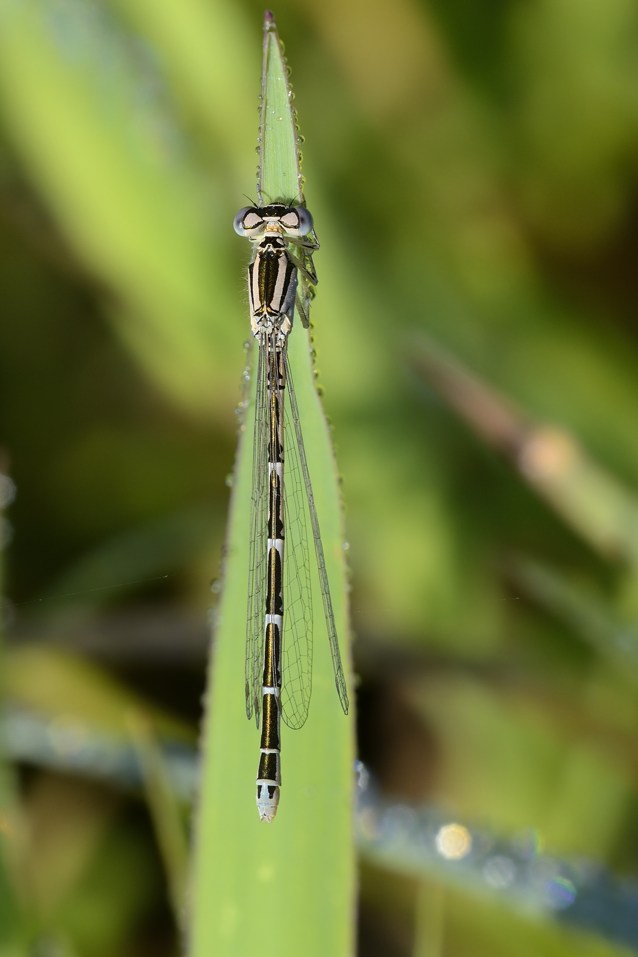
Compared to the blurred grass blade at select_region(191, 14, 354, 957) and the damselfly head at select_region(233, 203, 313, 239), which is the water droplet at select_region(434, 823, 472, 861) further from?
the damselfly head at select_region(233, 203, 313, 239)

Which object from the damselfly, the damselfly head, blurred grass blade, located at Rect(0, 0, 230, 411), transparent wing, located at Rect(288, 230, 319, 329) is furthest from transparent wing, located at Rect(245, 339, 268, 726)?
blurred grass blade, located at Rect(0, 0, 230, 411)

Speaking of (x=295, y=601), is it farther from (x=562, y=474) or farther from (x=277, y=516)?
(x=562, y=474)

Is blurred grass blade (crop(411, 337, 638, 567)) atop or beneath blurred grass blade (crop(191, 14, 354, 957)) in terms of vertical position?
atop

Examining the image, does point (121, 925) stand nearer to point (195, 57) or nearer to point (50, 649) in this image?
point (50, 649)

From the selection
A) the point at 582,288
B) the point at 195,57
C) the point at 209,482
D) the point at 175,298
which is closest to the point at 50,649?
the point at 209,482

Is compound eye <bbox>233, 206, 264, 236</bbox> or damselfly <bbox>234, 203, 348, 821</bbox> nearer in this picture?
damselfly <bbox>234, 203, 348, 821</bbox>

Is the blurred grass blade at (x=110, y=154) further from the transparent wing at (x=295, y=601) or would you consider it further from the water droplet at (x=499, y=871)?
the water droplet at (x=499, y=871)
